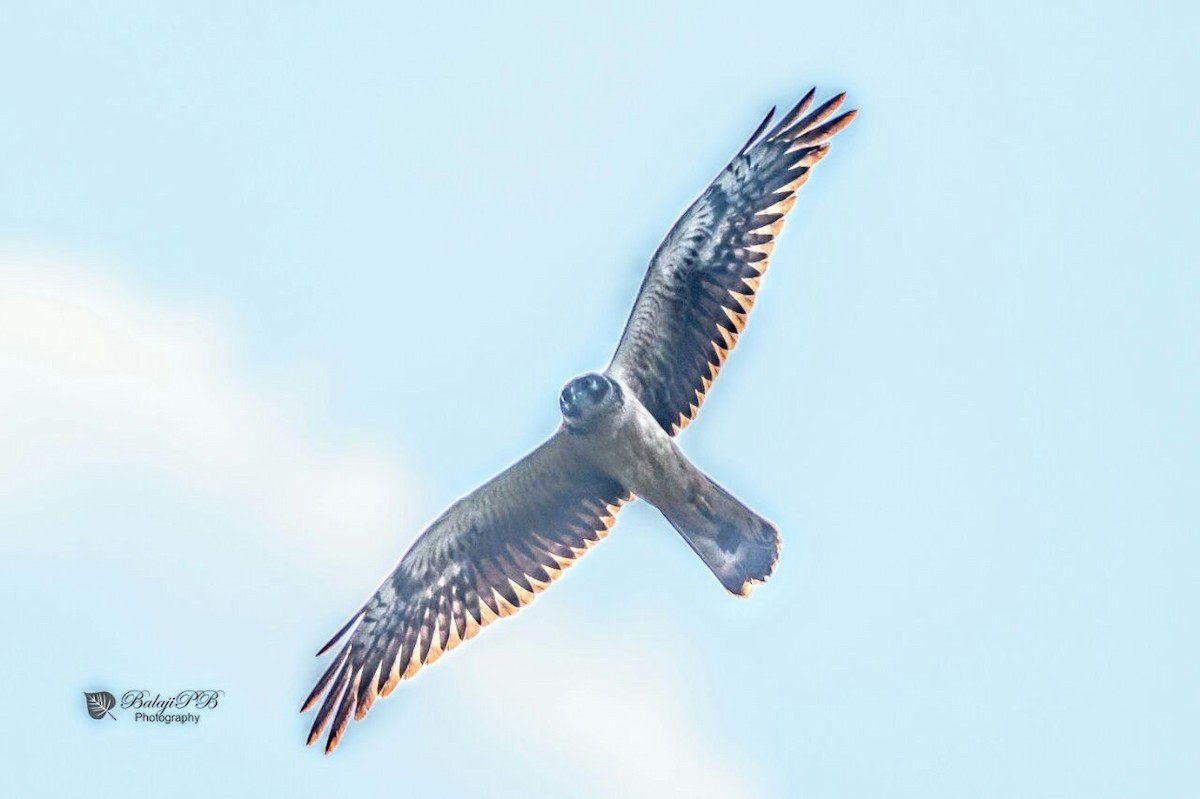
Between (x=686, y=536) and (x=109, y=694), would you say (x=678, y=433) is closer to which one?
(x=686, y=536)

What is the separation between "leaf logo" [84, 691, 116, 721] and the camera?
9695 mm

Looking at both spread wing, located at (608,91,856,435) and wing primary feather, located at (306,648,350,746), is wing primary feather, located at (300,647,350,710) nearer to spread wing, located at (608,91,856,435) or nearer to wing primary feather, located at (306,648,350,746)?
wing primary feather, located at (306,648,350,746)

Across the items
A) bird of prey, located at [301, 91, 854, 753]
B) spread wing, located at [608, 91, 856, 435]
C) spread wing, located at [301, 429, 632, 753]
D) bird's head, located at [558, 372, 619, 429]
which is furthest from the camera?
spread wing, located at [301, 429, 632, 753]

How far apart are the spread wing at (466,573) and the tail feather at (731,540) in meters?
0.48

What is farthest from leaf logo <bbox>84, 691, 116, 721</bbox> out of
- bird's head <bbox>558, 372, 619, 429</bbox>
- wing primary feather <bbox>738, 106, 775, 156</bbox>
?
wing primary feather <bbox>738, 106, 775, 156</bbox>

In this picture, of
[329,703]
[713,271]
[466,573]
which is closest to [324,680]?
[329,703]

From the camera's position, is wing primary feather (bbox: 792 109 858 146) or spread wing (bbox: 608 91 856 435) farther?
wing primary feather (bbox: 792 109 858 146)

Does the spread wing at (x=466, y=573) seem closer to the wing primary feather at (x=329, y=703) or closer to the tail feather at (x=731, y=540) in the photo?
the wing primary feather at (x=329, y=703)

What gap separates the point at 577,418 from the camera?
888cm

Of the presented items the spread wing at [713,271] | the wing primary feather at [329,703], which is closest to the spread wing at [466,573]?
the wing primary feather at [329,703]

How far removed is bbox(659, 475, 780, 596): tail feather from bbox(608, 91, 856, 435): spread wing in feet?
1.92

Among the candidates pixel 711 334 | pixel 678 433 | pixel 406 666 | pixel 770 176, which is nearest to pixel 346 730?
pixel 406 666

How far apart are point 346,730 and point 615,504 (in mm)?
2297

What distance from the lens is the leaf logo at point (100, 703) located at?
31.8ft
